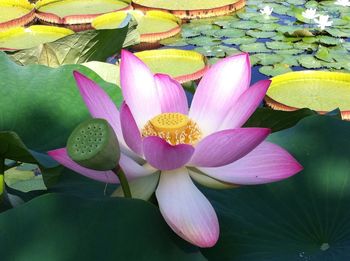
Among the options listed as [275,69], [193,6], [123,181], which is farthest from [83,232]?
[193,6]

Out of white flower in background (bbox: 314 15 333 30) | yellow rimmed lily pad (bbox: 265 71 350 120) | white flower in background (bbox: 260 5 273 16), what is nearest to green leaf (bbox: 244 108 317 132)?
yellow rimmed lily pad (bbox: 265 71 350 120)

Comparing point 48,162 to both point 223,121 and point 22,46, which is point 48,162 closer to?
point 223,121

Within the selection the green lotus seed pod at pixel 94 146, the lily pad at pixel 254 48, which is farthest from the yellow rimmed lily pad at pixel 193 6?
the green lotus seed pod at pixel 94 146

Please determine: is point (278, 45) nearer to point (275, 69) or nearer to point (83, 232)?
point (275, 69)

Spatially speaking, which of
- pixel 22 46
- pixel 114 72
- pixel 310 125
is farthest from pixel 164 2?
pixel 310 125

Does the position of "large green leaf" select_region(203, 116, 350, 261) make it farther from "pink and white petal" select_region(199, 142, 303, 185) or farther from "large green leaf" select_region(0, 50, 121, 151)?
"large green leaf" select_region(0, 50, 121, 151)

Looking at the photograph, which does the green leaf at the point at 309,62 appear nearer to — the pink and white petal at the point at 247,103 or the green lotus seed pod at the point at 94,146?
the pink and white petal at the point at 247,103
